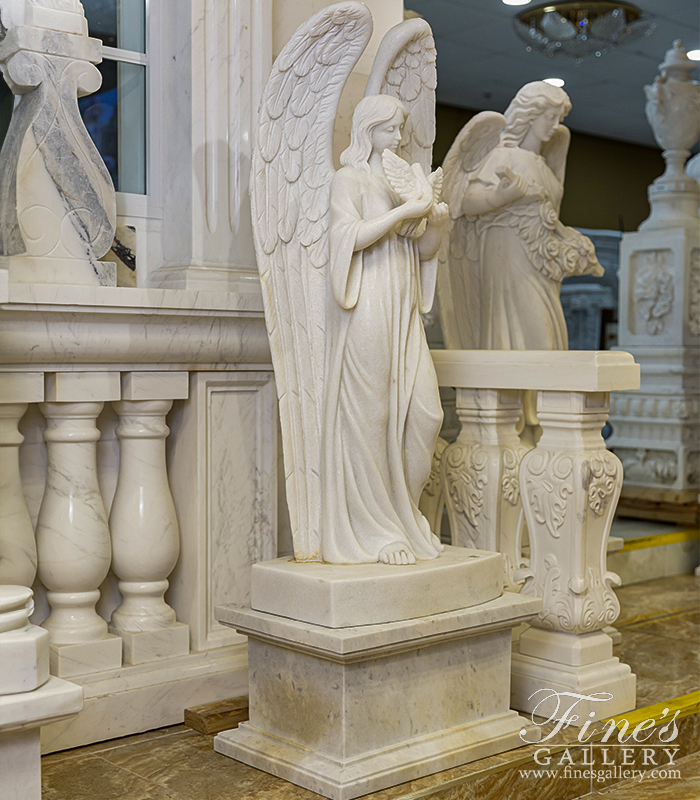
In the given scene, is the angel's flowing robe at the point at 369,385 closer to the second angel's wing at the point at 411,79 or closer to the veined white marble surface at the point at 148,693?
the second angel's wing at the point at 411,79

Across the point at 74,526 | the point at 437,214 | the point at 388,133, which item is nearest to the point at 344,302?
the point at 437,214

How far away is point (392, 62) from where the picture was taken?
11.7ft

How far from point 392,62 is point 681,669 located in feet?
8.26

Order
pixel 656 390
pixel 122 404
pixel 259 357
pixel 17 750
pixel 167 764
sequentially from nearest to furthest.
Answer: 1. pixel 17 750
2. pixel 167 764
3. pixel 122 404
4. pixel 259 357
5. pixel 656 390

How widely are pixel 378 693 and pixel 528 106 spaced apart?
8.97 feet

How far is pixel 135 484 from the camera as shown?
141 inches

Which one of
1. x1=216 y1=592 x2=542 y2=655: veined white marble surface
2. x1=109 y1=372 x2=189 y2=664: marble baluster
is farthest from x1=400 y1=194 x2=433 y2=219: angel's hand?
x1=216 y1=592 x2=542 y2=655: veined white marble surface

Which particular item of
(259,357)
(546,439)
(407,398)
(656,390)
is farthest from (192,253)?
(656,390)

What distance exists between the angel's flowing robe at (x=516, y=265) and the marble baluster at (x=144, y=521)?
6.32ft

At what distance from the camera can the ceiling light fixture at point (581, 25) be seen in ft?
22.9

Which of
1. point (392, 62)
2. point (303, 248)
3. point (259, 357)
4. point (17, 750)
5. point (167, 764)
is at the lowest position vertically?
point (167, 764)

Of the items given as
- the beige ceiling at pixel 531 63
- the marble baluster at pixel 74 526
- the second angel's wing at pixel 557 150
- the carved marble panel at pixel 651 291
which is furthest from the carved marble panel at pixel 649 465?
the marble baluster at pixel 74 526

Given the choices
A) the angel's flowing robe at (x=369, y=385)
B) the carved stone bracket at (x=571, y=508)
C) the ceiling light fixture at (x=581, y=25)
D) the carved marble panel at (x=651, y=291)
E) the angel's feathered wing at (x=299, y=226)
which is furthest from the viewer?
the carved marble panel at (x=651, y=291)

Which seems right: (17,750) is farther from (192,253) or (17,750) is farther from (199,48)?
(199,48)
